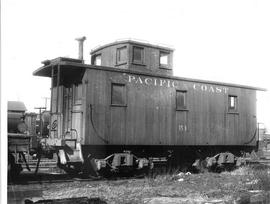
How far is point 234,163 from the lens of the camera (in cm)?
1631

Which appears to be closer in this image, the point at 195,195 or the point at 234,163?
the point at 195,195

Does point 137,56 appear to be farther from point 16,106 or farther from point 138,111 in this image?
point 16,106

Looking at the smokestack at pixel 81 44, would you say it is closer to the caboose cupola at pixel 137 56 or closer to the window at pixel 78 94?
the caboose cupola at pixel 137 56

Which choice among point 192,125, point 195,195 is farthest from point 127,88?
point 195,195

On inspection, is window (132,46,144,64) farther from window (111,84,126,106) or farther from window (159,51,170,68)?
window (111,84,126,106)

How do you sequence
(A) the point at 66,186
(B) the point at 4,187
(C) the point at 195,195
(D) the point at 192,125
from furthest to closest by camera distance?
(D) the point at 192,125 → (A) the point at 66,186 → (C) the point at 195,195 → (B) the point at 4,187

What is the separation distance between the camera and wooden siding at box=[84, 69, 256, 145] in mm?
12859

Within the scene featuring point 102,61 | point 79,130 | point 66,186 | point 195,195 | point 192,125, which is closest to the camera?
point 195,195

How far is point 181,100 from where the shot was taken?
15.0m

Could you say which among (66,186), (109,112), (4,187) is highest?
(109,112)

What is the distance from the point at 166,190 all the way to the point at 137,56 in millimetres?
6586

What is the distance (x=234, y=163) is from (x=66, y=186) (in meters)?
8.31

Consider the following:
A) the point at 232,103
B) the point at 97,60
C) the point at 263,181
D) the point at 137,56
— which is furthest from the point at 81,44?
the point at 263,181

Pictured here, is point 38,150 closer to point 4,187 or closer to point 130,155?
point 130,155
